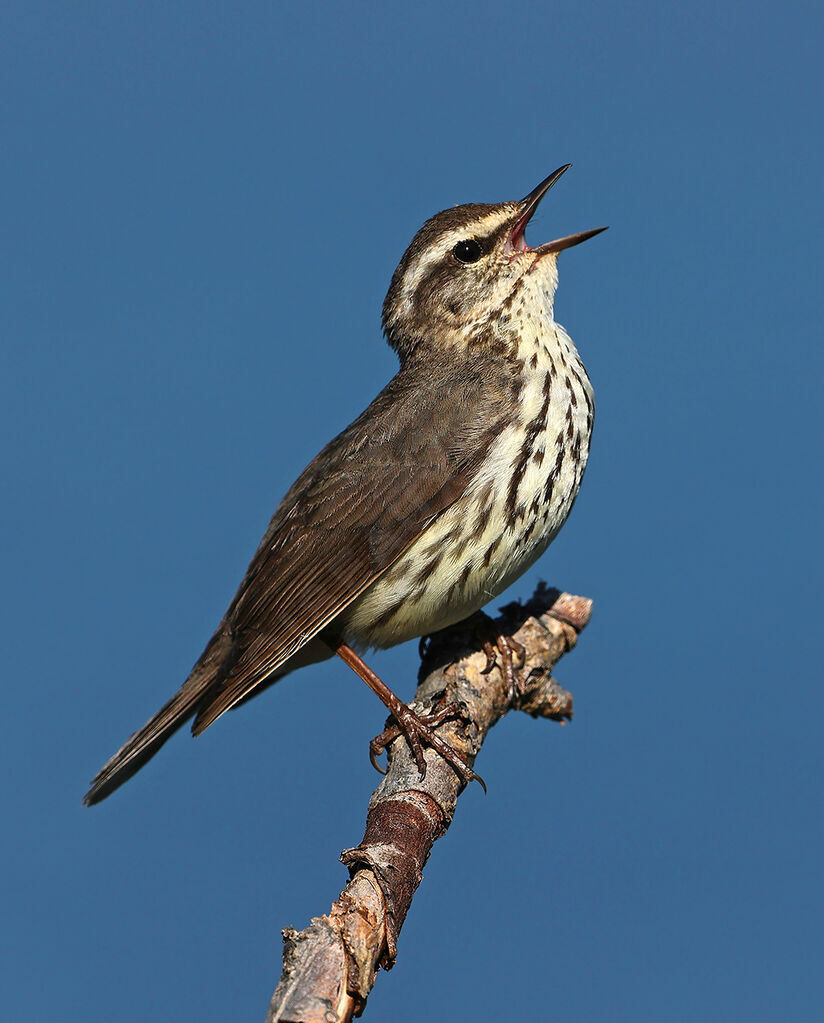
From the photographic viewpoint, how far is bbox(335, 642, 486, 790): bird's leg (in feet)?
17.7

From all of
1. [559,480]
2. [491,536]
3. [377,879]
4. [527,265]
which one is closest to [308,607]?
[491,536]

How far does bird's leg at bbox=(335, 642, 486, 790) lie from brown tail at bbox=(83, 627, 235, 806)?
2.29ft

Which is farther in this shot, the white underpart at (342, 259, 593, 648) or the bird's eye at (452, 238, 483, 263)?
the bird's eye at (452, 238, 483, 263)

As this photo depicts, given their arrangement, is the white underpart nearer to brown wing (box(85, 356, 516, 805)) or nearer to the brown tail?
brown wing (box(85, 356, 516, 805))

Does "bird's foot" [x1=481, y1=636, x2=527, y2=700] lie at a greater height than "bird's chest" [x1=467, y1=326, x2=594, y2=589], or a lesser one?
lesser

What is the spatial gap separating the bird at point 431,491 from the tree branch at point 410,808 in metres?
0.21

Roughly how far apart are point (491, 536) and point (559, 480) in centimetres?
52

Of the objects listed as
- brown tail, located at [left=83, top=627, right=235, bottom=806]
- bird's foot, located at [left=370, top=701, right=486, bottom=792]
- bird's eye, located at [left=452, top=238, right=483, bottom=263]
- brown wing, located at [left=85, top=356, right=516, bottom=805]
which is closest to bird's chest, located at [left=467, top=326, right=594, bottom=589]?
brown wing, located at [left=85, top=356, right=516, bottom=805]

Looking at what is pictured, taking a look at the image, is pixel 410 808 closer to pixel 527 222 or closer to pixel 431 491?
pixel 431 491

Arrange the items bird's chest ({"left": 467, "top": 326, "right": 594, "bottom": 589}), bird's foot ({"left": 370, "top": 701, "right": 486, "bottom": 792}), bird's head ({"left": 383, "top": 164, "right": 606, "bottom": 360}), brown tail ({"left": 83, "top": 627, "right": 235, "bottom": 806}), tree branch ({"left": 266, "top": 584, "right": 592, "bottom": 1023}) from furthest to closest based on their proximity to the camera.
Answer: bird's head ({"left": 383, "top": 164, "right": 606, "bottom": 360}) < brown tail ({"left": 83, "top": 627, "right": 235, "bottom": 806}) < bird's chest ({"left": 467, "top": 326, "right": 594, "bottom": 589}) < bird's foot ({"left": 370, "top": 701, "right": 486, "bottom": 792}) < tree branch ({"left": 266, "top": 584, "right": 592, "bottom": 1023})

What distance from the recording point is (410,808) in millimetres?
4875

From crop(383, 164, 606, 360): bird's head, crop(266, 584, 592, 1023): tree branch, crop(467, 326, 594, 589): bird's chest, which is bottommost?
crop(266, 584, 592, 1023): tree branch

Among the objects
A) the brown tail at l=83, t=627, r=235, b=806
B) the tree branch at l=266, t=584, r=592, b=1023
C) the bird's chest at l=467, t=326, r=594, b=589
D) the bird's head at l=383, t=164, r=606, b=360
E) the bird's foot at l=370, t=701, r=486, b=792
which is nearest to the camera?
the tree branch at l=266, t=584, r=592, b=1023

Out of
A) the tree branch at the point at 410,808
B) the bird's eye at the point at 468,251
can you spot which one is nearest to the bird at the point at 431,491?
the bird's eye at the point at 468,251
